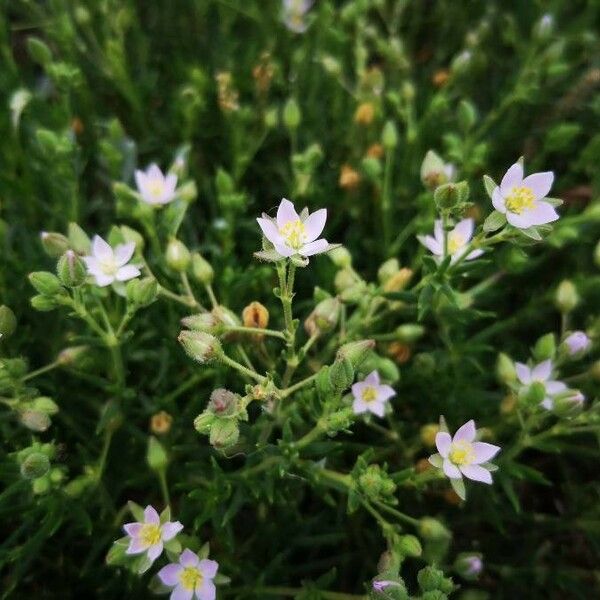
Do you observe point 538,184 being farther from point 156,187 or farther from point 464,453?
point 156,187

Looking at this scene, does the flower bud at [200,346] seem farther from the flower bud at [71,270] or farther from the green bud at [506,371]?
the green bud at [506,371]

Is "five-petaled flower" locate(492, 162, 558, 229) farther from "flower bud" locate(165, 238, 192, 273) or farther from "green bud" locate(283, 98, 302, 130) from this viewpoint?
"green bud" locate(283, 98, 302, 130)

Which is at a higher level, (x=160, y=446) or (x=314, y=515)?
(x=160, y=446)

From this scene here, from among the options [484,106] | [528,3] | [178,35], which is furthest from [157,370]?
[528,3]

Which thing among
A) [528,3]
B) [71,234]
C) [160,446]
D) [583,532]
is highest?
[528,3]

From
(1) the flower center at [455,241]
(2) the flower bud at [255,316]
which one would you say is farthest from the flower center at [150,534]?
(1) the flower center at [455,241]

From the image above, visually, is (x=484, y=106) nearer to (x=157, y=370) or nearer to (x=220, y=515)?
(x=157, y=370)

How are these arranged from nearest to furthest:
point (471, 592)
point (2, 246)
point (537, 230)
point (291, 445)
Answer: point (537, 230) < point (291, 445) < point (471, 592) < point (2, 246)
